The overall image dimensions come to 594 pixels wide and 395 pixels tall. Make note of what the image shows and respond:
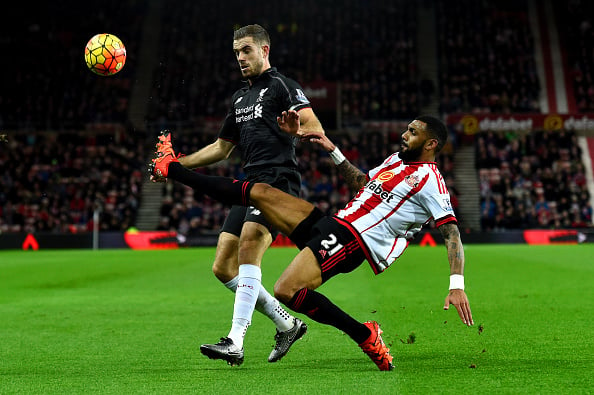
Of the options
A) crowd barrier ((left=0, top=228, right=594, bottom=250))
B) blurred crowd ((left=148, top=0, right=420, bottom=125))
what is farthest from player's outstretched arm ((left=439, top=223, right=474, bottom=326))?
blurred crowd ((left=148, top=0, right=420, bottom=125))

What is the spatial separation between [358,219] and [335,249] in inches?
12.6

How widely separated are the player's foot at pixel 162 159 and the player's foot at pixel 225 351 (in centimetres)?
140

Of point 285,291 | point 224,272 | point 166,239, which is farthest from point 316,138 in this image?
point 166,239

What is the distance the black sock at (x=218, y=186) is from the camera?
6273 millimetres

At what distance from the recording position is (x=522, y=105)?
114 feet

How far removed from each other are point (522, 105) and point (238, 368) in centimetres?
3086

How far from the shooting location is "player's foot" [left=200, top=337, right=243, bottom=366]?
6008 millimetres

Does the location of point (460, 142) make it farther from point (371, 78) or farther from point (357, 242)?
point (357, 242)

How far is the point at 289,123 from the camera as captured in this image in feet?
20.9

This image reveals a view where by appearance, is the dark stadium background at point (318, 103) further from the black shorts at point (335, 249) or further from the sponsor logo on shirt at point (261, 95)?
the black shorts at point (335, 249)

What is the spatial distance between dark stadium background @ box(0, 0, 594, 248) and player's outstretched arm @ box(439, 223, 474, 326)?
22.2 metres

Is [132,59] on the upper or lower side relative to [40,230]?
upper

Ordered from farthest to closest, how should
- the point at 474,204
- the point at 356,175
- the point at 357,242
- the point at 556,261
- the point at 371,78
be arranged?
the point at 371,78
the point at 474,204
the point at 556,261
the point at 356,175
the point at 357,242

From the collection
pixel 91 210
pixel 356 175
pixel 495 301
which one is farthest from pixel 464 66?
pixel 356 175
